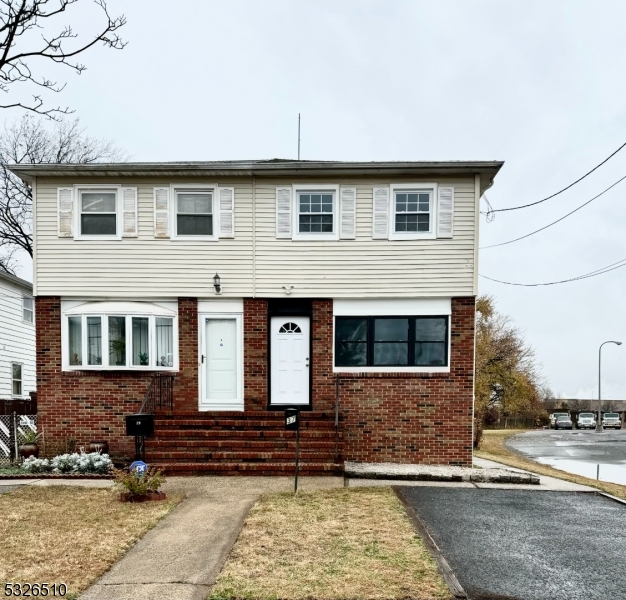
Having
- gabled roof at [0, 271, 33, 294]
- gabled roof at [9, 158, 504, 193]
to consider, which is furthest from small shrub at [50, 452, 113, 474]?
gabled roof at [0, 271, 33, 294]

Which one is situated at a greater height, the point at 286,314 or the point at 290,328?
the point at 286,314

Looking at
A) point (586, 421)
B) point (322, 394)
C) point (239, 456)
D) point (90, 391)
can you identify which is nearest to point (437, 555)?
point (239, 456)

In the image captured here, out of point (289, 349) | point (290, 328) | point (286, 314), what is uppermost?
point (286, 314)

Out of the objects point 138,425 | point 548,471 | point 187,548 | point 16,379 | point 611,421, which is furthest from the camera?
point 611,421

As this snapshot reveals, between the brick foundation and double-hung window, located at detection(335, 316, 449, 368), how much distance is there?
0.74 feet

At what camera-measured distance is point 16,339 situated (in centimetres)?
1711

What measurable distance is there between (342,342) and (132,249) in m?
4.71

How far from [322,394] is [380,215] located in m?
3.82

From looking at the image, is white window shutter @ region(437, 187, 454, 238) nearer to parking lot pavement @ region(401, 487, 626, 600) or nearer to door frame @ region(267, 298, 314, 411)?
door frame @ region(267, 298, 314, 411)

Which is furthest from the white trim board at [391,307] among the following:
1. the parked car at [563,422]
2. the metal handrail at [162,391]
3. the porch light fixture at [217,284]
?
the parked car at [563,422]

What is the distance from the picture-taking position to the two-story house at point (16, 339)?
16.2m

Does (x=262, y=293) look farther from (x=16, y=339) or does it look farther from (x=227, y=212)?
(x=16, y=339)

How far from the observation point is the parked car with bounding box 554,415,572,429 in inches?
1811

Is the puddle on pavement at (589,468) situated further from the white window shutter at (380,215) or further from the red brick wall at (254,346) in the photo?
the red brick wall at (254,346)
